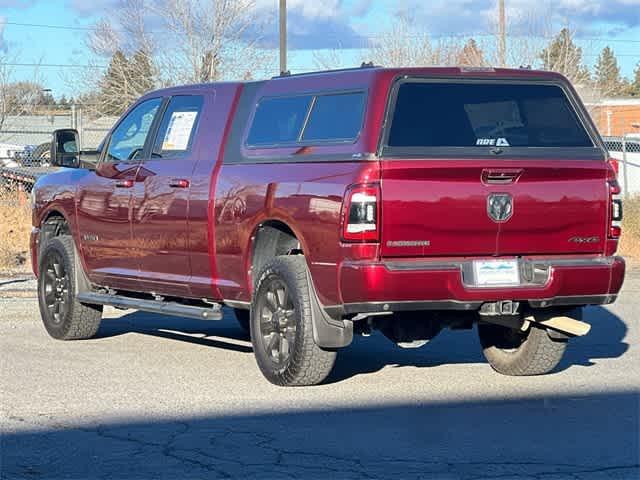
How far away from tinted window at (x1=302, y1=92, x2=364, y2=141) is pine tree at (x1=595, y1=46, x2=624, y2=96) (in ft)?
123

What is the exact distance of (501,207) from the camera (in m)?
8.33

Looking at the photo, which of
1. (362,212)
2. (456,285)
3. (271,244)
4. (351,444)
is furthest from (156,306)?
(351,444)

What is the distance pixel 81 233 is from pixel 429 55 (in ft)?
84.8

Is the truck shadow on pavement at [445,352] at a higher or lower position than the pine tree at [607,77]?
lower

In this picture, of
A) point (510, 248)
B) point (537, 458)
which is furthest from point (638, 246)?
point (537, 458)

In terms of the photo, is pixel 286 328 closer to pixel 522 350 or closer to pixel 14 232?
pixel 522 350

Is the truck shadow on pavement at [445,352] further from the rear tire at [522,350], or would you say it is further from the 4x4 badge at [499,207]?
the 4x4 badge at [499,207]

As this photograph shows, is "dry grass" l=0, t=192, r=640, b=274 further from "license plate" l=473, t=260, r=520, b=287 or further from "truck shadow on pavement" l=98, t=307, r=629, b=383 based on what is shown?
"license plate" l=473, t=260, r=520, b=287

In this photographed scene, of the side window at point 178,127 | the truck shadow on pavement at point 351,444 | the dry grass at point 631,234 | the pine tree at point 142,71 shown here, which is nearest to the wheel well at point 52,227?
the side window at point 178,127

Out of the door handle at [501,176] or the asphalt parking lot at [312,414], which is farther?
the door handle at [501,176]

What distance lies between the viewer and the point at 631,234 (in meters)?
21.9

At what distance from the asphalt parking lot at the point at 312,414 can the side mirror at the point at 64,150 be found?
1.54 metres

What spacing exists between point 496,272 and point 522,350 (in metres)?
1.42

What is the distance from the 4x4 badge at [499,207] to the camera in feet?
27.2
